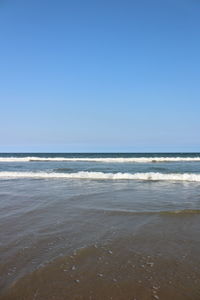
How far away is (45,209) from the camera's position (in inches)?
259

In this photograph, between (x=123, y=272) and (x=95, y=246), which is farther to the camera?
(x=95, y=246)

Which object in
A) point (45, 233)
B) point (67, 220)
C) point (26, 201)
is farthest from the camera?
point (26, 201)

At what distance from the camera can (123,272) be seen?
311 cm

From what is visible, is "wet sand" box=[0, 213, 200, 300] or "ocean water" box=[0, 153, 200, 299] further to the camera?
"ocean water" box=[0, 153, 200, 299]

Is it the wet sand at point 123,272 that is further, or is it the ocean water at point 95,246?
the ocean water at point 95,246

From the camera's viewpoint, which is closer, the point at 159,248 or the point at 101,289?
the point at 101,289

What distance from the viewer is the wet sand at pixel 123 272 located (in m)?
2.64

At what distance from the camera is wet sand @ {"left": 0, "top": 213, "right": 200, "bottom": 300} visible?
2.64m

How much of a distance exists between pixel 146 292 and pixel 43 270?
145cm

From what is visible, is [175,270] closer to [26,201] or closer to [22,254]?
[22,254]

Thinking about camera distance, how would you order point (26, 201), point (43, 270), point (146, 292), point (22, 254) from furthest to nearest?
1. point (26, 201)
2. point (22, 254)
3. point (43, 270)
4. point (146, 292)

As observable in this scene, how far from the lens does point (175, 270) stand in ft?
10.3

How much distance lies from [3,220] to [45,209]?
132 centimetres

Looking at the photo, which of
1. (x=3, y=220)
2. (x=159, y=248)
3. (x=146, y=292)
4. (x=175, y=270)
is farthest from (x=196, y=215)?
(x=3, y=220)
